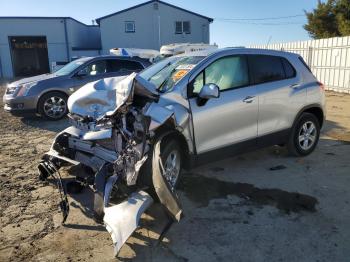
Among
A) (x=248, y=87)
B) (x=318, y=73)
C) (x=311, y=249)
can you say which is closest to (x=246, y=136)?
(x=248, y=87)

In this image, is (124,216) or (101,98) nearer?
(124,216)

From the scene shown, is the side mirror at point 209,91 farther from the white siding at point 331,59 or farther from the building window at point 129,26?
the building window at point 129,26

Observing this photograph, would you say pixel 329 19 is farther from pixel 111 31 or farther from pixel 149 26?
pixel 111 31

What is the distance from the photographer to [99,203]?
12.2 ft

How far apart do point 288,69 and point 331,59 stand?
10.6 meters

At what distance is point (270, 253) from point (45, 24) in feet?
113

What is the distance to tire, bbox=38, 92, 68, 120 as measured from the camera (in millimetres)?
9602

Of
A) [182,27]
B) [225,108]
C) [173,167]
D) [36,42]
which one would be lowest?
[173,167]

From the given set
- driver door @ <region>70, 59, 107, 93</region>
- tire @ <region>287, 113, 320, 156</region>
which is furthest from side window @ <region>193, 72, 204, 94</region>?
driver door @ <region>70, 59, 107, 93</region>

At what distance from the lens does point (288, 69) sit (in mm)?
5883

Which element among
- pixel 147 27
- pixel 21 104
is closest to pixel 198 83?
pixel 21 104

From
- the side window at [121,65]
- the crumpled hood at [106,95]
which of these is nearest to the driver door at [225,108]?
the crumpled hood at [106,95]

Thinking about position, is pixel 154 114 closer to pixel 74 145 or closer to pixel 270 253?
pixel 74 145

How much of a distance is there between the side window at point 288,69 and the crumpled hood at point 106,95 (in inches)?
106
